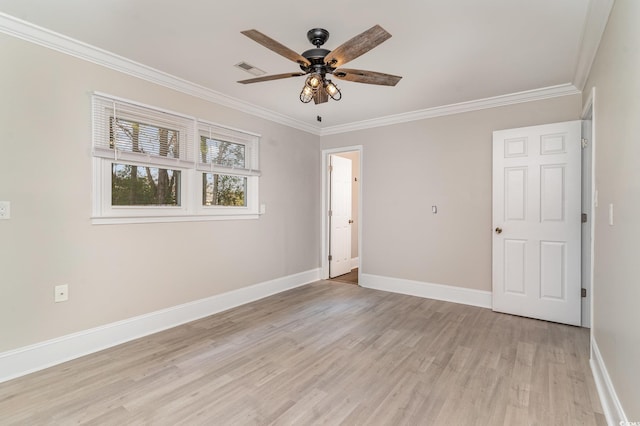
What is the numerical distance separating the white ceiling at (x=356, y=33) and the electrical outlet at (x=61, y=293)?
201cm

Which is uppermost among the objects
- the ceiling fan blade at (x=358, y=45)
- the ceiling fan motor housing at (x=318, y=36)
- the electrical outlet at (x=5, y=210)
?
the ceiling fan motor housing at (x=318, y=36)

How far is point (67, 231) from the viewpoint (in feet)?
8.31

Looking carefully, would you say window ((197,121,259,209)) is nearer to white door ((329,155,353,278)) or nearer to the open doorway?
the open doorway

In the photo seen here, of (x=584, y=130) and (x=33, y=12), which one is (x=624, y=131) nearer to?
(x=584, y=130)

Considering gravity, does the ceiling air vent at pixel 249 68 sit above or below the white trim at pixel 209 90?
above

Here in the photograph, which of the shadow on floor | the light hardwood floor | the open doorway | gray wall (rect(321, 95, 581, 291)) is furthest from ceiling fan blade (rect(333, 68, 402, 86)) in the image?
the shadow on floor

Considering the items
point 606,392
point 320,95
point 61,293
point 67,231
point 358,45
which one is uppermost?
point 358,45

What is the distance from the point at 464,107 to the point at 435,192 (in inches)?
45.1

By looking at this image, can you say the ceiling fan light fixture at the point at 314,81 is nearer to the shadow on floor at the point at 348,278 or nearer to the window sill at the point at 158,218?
the window sill at the point at 158,218

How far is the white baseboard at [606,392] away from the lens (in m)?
1.67

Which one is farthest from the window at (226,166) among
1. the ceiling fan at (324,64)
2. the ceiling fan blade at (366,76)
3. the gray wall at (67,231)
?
the ceiling fan blade at (366,76)

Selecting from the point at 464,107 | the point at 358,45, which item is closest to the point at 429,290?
the point at 464,107

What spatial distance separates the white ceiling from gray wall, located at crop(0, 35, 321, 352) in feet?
1.05

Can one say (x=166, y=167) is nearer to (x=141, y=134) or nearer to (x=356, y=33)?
(x=141, y=134)
